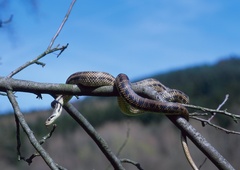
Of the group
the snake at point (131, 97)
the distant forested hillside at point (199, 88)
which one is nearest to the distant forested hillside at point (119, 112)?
the distant forested hillside at point (199, 88)

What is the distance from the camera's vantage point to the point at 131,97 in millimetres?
4094

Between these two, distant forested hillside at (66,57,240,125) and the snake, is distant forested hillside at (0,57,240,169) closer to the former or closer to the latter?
distant forested hillside at (66,57,240,125)

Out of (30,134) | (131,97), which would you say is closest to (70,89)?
(131,97)

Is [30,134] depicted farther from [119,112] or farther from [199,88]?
[199,88]

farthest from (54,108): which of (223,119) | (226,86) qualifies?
(226,86)

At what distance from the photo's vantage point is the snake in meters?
3.73

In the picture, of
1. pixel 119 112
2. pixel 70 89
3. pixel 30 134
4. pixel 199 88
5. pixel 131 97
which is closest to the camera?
pixel 30 134

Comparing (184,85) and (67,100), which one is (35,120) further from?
(67,100)

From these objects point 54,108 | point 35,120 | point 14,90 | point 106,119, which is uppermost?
point 14,90

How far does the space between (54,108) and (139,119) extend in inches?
1475

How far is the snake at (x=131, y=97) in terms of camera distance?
373cm

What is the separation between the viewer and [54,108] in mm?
4684

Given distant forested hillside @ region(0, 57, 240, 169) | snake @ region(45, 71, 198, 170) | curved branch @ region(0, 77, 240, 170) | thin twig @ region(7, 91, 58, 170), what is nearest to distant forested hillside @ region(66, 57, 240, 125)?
distant forested hillside @ region(0, 57, 240, 169)

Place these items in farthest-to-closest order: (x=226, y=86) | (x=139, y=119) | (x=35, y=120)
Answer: (x=226, y=86) < (x=139, y=119) < (x=35, y=120)
